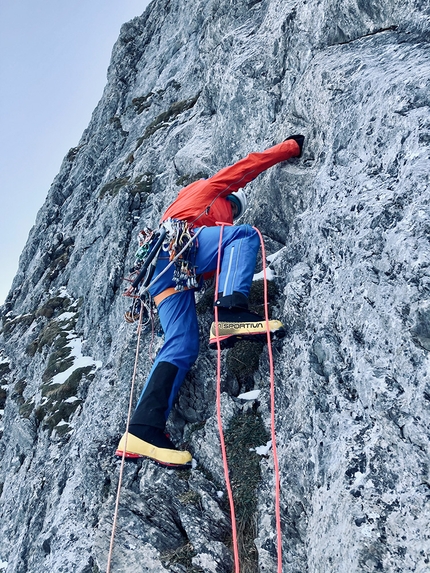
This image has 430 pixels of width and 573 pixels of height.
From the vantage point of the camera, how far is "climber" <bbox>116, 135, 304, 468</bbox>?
5.37 meters

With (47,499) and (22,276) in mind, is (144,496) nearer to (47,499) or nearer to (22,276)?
(47,499)

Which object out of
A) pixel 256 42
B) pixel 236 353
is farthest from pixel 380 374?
pixel 256 42

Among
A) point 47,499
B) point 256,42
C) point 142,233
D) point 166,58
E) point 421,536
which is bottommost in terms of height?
point 47,499

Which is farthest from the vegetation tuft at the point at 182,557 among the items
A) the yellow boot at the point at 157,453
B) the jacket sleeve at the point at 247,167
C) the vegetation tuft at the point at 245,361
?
the jacket sleeve at the point at 247,167

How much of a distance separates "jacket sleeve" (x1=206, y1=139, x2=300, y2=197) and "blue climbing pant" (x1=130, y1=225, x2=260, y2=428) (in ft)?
3.59

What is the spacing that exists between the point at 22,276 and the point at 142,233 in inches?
976

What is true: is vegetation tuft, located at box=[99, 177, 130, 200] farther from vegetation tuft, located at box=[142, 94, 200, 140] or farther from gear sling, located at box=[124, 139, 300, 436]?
gear sling, located at box=[124, 139, 300, 436]

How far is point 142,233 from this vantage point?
23.9ft

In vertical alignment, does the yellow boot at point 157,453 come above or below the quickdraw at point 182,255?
below

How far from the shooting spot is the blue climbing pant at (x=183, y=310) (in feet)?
18.3

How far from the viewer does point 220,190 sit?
7215mm

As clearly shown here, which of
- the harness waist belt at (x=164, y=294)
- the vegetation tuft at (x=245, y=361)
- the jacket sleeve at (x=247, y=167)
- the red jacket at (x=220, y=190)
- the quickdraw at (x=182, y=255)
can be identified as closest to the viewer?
the vegetation tuft at (x=245, y=361)

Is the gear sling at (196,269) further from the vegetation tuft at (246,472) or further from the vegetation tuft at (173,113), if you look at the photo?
the vegetation tuft at (173,113)

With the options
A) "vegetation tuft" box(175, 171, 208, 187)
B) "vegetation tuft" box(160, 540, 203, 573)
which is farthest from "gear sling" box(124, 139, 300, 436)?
"vegetation tuft" box(175, 171, 208, 187)
